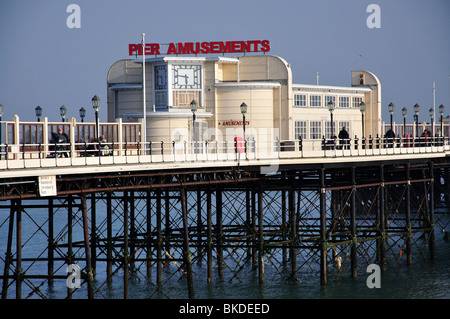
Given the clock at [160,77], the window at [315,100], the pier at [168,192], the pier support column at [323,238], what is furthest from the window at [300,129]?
the pier support column at [323,238]

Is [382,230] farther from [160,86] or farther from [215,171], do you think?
[160,86]

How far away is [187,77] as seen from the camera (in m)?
50.2

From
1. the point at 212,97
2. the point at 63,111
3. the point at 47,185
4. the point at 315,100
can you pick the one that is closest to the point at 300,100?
the point at 315,100

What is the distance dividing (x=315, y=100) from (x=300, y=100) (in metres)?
1.63

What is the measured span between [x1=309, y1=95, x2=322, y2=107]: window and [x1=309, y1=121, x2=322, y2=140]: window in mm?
1089

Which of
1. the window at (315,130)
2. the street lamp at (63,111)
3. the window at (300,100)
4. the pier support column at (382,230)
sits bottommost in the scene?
the pier support column at (382,230)

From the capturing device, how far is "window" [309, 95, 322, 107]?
5452 centimetres

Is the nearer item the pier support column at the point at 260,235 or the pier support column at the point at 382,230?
the pier support column at the point at 260,235

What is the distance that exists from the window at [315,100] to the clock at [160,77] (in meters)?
9.60

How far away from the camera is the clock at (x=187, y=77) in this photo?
1969 inches

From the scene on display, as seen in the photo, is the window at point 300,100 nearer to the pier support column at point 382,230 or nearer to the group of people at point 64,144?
the pier support column at point 382,230

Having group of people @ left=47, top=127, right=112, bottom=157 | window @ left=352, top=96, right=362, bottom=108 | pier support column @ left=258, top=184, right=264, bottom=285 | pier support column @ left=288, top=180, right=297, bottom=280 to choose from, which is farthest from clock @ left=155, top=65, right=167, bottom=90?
window @ left=352, top=96, right=362, bottom=108

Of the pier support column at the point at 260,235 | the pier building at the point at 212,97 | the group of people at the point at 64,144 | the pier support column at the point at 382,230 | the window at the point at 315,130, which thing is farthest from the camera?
the window at the point at 315,130
